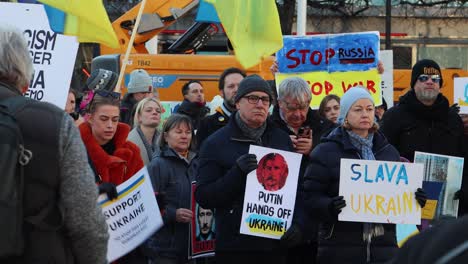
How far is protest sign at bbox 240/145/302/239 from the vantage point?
598 centimetres

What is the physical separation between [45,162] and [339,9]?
28419 millimetres

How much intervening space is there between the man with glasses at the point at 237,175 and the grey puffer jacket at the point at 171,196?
25.8 inches

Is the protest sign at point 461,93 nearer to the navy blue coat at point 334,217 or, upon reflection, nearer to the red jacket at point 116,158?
the navy blue coat at point 334,217

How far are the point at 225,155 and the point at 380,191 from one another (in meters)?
0.93

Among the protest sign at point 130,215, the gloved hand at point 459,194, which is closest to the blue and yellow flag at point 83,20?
the protest sign at point 130,215

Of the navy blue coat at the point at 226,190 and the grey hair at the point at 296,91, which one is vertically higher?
the grey hair at the point at 296,91

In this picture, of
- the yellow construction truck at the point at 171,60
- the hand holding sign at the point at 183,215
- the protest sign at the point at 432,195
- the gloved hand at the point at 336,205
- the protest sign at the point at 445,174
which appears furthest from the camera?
the yellow construction truck at the point at 171,60

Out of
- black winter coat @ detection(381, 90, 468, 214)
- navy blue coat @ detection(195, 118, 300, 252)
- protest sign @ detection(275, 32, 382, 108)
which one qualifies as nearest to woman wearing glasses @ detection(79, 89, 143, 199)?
navy blue coat @ detection(195, 118, 300, 252)

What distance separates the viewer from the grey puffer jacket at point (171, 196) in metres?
6.60

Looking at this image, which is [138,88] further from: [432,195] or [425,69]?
[432,195]

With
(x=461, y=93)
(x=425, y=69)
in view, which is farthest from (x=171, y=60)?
(x=425, y=69)

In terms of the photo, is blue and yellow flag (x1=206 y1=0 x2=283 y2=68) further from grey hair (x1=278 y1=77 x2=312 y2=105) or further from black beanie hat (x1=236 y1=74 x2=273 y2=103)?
black beanie hat (x1=236 y1=74 x2=273 y2=103)

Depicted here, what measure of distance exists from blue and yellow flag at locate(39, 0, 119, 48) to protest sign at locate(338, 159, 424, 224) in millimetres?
1921

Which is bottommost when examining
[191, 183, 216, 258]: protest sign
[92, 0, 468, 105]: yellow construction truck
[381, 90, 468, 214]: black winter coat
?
[191, 183, 216, 258]: protest sign
